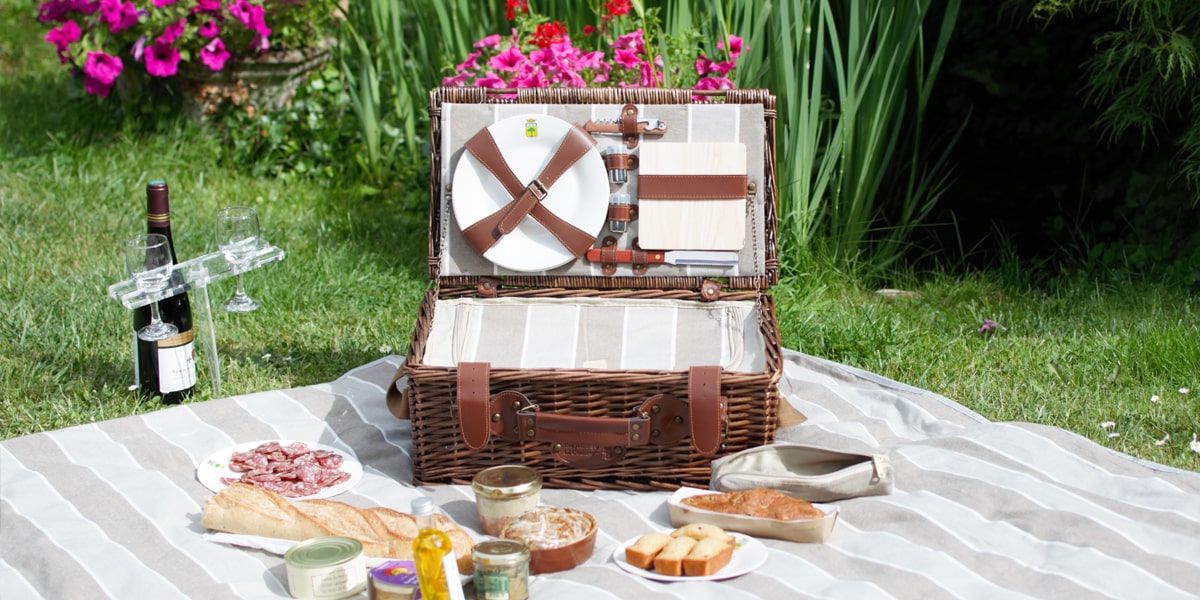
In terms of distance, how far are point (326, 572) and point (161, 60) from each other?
11.3 feet

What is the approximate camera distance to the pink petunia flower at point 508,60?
363cm

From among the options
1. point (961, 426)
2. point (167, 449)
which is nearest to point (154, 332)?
point (167, 449)

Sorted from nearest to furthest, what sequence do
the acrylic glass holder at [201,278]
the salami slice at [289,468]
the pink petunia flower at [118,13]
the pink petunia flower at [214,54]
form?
1. the salami slice at [289,468]
2. the acrylic glass holder at [201,278]
3. the pink petunia flower at [118,13]
4. the pink petunia flower at [214,54]

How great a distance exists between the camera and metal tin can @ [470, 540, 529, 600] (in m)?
2.02

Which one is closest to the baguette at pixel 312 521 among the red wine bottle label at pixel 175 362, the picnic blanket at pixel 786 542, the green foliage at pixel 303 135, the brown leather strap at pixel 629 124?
the picnic blanket at pixel 786 542

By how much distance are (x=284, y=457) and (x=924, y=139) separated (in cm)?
335

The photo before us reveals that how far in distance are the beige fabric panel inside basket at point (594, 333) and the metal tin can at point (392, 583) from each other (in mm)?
893

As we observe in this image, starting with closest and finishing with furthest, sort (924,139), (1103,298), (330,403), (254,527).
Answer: (254,527), (330,403), (1103,298), (924,139)

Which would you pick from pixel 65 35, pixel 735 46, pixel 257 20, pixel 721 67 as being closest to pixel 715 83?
pixel 721 67

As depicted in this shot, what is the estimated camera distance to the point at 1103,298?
3.87 metres

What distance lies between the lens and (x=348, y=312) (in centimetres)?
378

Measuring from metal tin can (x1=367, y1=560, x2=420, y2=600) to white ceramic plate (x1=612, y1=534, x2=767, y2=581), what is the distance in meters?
0.43

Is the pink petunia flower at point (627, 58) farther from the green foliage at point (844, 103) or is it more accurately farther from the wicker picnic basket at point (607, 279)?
the wicker picnic basket at point (607, 279)

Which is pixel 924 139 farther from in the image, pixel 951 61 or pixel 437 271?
pixel 437 271
